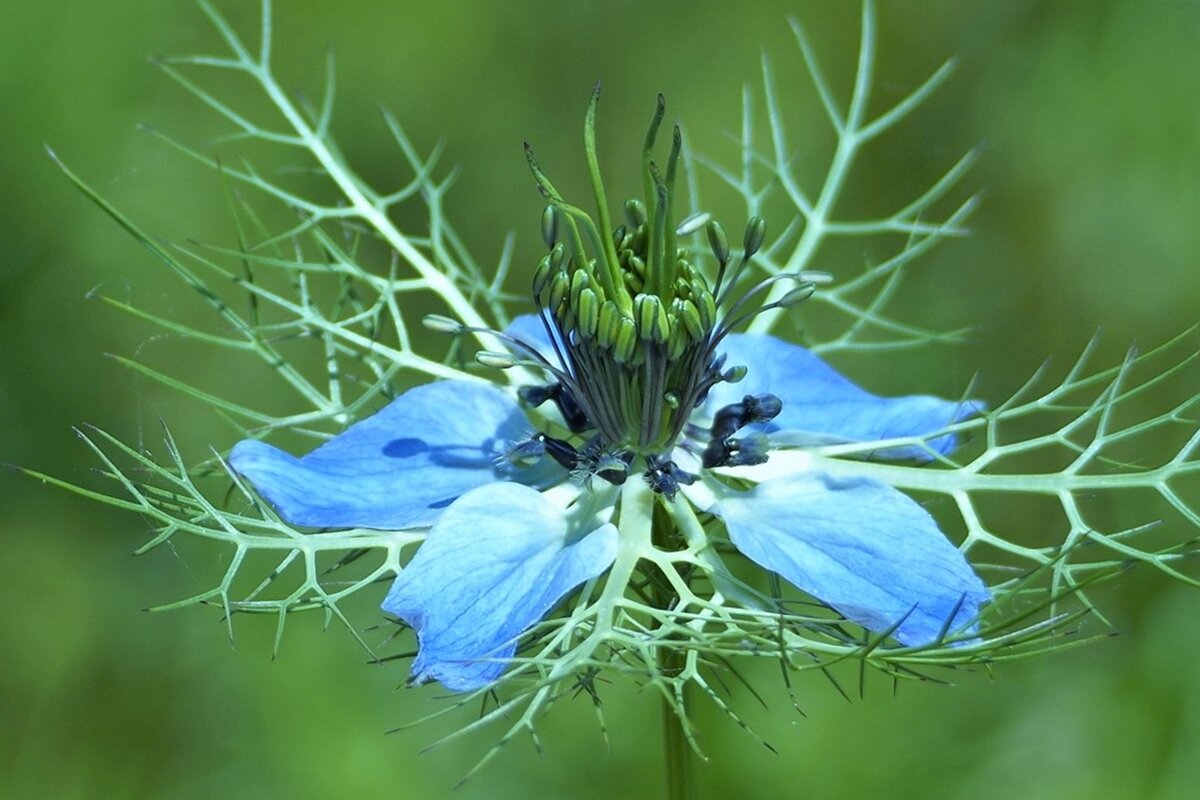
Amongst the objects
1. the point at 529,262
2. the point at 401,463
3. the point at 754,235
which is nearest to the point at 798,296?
the point at 754,235

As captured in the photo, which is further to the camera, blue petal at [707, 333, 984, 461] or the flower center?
blue petal at [707, 333, 984, 461]

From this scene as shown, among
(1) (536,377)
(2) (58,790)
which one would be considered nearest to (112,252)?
(2) (58,790)

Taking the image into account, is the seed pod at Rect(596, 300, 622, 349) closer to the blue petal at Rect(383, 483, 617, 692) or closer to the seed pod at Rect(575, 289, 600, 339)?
the seed pod at Rect(575, 289, 600, 339)

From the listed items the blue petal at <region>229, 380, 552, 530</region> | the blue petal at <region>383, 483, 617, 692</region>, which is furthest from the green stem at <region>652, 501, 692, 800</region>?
the blue petal at <region>229, 380, 552, 530</region>

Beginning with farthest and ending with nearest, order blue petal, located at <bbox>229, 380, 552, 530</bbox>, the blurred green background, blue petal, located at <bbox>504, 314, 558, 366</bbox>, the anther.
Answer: the blurred green background, blue petal, located at <bbox>504, 314, 558, 366</bbox>, the anther, blue petal, located at <bbox>229, 380, 552, 530</bbox>

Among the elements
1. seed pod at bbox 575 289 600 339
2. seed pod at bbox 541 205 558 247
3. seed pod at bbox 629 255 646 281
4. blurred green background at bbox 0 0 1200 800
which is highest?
seed pod at bbox 541 205 558 247
